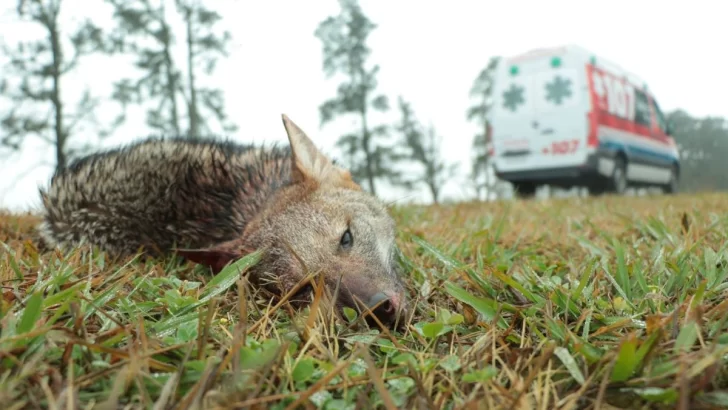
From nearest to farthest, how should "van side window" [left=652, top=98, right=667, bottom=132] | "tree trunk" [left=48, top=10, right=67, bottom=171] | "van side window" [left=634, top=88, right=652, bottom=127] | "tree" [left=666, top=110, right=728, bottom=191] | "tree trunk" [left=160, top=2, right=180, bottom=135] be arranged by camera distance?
"van side window" [left=634, top=88, right=652, bottom=127] < "tree trunk" [left=48, top=10, right=67, bottom=171] < "van side window" [left=652, top=98, right=667, bottom=132] < "tree trunk" [left=160, top=2, right=180, bottom=135] < "tree" [left=666, top=110, right=728, bottom=191]

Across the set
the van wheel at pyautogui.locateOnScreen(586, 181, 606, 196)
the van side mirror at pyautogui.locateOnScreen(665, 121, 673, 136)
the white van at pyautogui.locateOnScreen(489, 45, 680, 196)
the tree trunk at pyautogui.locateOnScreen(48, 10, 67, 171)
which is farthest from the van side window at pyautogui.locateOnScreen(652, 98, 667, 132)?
the tree trunk at pyautogui.locateOnScreen(48, 10, 67, 171)

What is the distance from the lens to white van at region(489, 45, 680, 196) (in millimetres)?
11977

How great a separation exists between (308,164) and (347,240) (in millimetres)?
906

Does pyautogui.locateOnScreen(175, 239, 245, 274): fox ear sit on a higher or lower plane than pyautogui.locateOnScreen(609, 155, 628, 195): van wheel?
higher

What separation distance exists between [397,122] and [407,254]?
915 inches

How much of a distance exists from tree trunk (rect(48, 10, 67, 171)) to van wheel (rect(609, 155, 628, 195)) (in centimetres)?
1614

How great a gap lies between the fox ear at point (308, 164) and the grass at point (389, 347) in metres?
0.97

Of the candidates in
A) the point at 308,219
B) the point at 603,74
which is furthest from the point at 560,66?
the point at 308,219

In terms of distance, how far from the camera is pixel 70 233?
3652mm

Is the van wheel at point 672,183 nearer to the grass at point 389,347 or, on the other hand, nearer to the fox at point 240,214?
the fox at point 240,214

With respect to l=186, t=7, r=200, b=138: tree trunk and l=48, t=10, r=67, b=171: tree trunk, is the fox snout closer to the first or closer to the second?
l=48, t=10, r=67, b=171: tree trunk

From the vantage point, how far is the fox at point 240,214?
2.45 m

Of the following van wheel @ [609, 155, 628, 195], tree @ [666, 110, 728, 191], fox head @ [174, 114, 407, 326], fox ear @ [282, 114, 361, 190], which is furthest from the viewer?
tree @ [666, 110, 728, 191]

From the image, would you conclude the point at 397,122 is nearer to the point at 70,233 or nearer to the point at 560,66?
the point at 560,66
